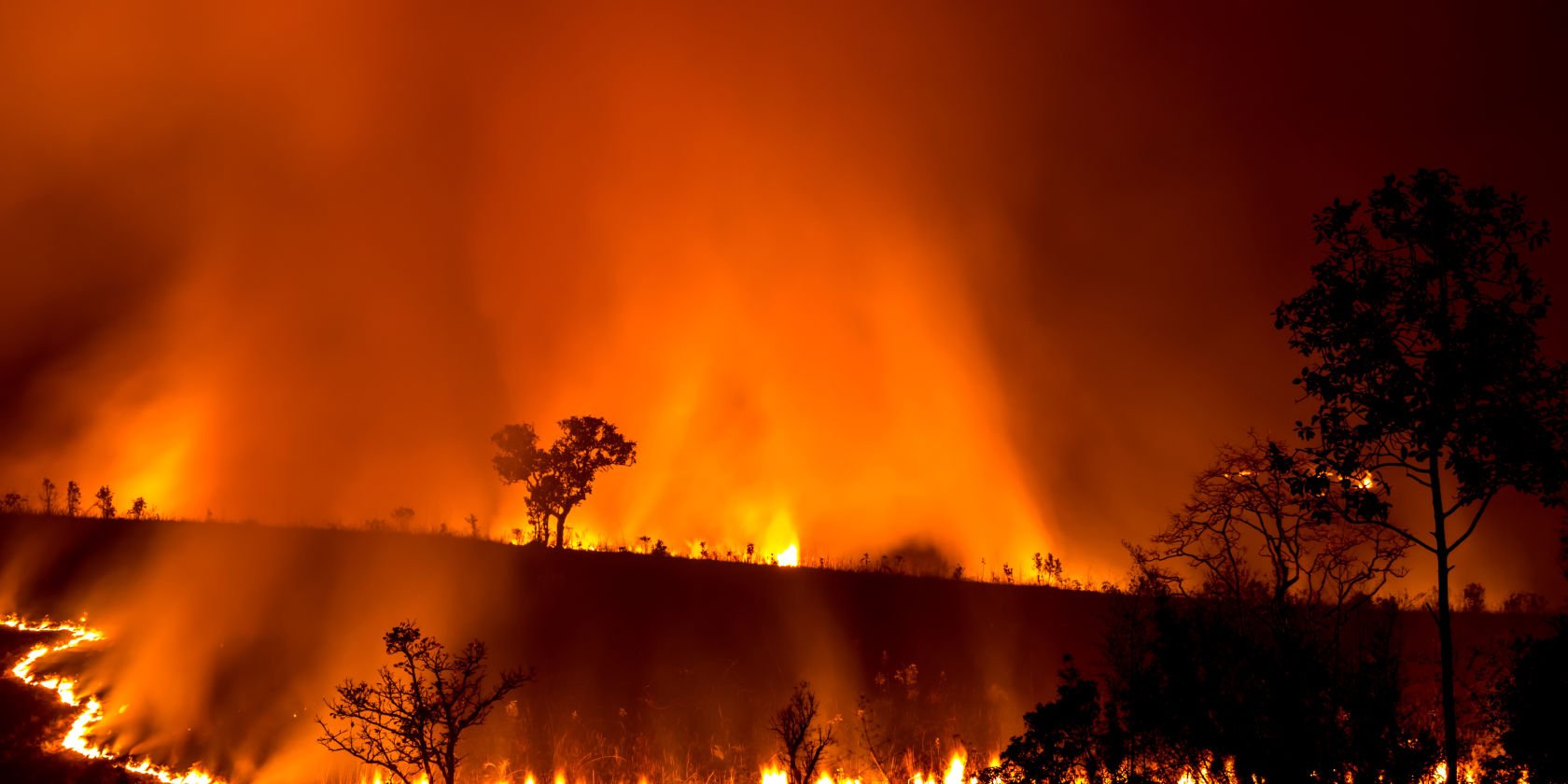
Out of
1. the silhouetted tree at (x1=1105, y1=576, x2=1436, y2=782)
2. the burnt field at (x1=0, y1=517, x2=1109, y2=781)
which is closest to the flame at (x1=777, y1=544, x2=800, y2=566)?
the burnt field at (x1=0, y1=517, x2=1109, y2=781)

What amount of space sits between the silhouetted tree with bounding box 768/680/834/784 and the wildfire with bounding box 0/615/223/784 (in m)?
17.9

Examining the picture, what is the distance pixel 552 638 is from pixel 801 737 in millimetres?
19270

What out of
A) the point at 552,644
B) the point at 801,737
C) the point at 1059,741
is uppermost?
the point at 552,644

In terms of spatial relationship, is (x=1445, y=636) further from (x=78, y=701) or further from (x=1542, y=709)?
(x=78, y=701)

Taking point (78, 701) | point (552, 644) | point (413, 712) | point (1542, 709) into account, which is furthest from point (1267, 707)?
point (78, 701)

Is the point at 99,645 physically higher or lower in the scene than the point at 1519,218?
lower

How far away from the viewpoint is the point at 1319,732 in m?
19.2

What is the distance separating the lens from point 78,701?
115 feet

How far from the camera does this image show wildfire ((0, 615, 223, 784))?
31906 millimetres

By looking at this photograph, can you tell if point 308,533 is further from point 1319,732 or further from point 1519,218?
point 1519,218

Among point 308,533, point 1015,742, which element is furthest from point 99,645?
point 1015,742

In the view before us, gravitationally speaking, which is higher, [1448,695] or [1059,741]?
[1448,695]

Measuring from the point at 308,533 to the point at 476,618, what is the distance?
12.2m

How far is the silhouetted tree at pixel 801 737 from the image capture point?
26.1 meters
